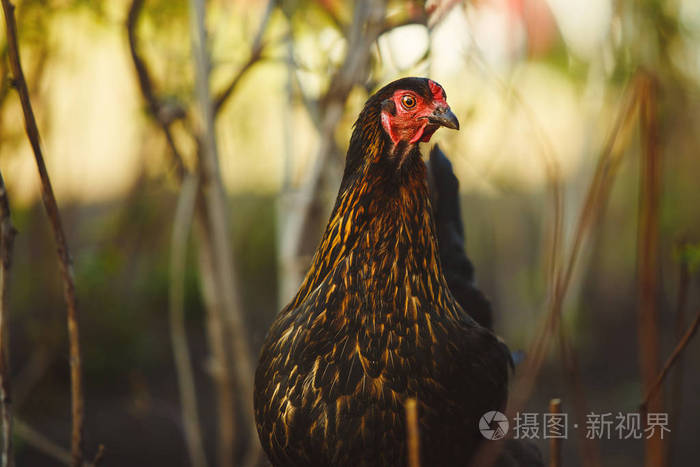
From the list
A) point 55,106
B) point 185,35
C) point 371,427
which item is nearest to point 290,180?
point 185,35

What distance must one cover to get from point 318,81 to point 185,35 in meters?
0.77

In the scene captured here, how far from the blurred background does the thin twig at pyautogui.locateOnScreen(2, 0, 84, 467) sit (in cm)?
58

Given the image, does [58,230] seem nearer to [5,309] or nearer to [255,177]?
[5,309]

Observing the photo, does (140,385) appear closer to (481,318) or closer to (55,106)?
(55,106)

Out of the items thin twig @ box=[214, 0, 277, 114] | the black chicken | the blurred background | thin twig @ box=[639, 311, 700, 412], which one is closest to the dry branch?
the blurred background

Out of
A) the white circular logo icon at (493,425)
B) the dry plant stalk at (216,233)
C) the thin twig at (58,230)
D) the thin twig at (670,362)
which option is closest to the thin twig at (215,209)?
the dry plant stalk at (216,233)

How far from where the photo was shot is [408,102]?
4.80ft

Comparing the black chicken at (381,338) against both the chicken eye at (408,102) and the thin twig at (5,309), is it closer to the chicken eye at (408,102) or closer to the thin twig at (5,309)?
the chicken eye at (408,102)

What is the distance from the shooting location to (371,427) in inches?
56.4

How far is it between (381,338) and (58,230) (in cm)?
76

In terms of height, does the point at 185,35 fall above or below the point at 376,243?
above

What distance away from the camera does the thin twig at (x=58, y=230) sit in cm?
133

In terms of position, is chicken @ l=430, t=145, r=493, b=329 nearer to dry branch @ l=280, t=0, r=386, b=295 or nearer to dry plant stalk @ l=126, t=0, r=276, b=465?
dry branch @ l=280, t=0, r=386, b=295

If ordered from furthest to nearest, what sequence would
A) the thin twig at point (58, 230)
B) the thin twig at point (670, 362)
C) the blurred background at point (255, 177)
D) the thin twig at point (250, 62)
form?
the blurred background at point (255, 177) < the thin twig at point (250, 62) < the thin twig at point (58, 230) < the thin twig at point (670, 362)
